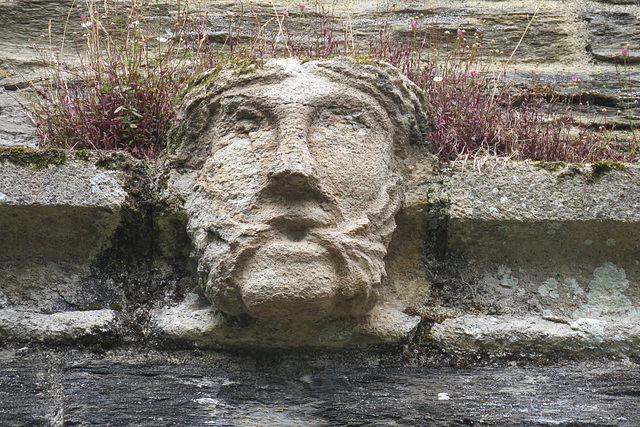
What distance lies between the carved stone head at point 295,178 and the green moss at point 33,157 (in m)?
0.36

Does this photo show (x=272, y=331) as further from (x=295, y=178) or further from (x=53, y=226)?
(x=53, y=226)

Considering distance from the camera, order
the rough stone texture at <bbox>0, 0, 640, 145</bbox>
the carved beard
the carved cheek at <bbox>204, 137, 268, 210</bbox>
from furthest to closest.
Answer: the rough stone texture at <bbox>0, 0, 640, 145</bbox> → the carved cheek at <bbox>204, 137, 268, 210</bbox> → the carved beard

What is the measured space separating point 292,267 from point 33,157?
94cm

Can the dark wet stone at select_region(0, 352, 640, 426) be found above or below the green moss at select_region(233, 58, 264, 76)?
below

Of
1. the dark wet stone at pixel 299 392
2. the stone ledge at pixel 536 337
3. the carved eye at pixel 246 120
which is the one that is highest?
the carved eye at pixel 246 120

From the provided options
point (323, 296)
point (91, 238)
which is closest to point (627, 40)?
point (323, 296)

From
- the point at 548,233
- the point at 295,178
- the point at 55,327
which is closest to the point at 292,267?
the point at 295,178

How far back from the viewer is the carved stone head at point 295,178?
179 cm

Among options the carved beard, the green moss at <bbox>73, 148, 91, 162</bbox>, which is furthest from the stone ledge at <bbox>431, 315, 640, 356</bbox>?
the green moss at <bbox>73, 148, 91, 162</bbox>

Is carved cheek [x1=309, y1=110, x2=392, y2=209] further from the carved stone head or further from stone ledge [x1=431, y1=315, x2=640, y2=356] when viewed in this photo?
stone ledge [x1=431, y1=315, x2=640, y2=356]

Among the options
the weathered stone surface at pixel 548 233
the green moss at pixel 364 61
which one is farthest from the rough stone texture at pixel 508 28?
the weathered stone surface at pixel 548 233

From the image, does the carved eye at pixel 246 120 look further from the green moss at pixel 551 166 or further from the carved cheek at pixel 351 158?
the green moss at pixel 551 166

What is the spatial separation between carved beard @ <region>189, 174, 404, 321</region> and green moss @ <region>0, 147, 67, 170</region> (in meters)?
0.53

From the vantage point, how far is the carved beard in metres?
1.74
